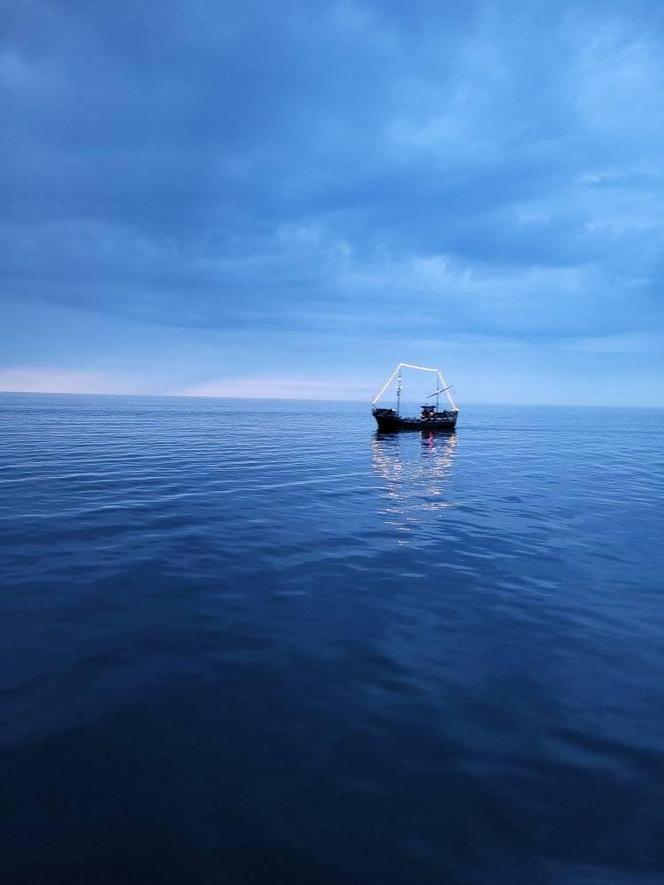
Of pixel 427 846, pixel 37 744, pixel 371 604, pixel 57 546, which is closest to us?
pixel 427 846

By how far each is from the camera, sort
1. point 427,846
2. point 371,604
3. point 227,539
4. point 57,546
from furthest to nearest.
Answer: point 227,539
point 57,546
point 371,604
point 427,846

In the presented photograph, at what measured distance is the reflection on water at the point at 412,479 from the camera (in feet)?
75.0

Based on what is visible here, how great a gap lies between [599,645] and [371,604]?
214 inches

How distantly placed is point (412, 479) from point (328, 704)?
26.7 meters

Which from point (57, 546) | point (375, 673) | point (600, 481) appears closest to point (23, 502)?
point (57, 546)

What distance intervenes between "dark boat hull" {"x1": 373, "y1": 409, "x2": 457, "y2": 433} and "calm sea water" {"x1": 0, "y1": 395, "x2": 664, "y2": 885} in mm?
62550

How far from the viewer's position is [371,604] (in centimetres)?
1255

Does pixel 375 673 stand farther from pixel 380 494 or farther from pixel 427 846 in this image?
pixel 380 494

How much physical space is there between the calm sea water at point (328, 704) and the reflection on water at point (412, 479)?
3.32m

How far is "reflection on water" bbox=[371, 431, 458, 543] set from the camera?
22859 mm

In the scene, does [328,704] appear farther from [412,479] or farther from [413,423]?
[413,423]

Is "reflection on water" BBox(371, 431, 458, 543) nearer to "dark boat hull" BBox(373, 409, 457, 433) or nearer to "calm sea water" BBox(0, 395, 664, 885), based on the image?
"calm sea water" BBox(0, 395, 664, 885)

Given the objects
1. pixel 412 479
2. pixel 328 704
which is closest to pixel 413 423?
pixel 412 479

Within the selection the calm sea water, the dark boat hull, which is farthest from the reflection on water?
the dark boat hull
